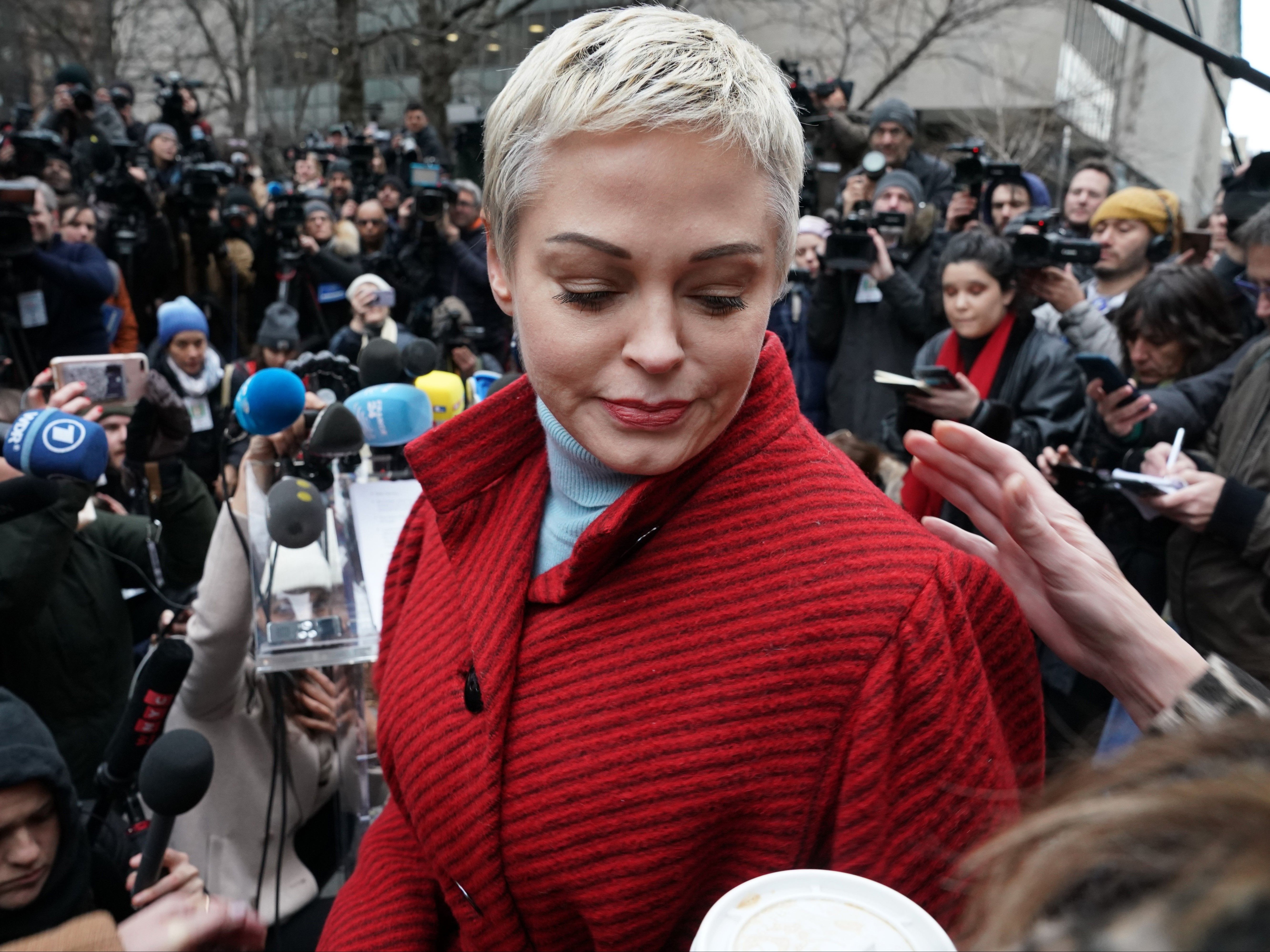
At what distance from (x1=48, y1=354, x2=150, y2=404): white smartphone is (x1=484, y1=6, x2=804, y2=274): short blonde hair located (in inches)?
96.8

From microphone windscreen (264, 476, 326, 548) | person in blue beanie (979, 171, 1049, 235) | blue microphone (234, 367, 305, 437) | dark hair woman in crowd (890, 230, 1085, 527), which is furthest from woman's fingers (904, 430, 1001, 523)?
person in blue beanie (979, 171, 1049, 235)

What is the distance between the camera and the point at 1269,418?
8.27 feet

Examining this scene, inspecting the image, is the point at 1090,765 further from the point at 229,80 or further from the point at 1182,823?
the point at 229,80

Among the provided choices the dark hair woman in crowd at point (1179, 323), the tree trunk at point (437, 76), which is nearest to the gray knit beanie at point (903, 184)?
the dark hair woman in crowd at point (1179, 323)

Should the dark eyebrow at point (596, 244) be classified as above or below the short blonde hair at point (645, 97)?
below

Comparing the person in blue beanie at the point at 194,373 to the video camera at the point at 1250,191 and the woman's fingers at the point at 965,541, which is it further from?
the video camera at the point at 1250,191

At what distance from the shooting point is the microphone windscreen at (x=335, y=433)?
2.10 meters

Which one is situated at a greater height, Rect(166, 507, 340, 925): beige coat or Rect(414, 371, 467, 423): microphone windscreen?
Rect(414, 371, 467, 423): microphone windscreen

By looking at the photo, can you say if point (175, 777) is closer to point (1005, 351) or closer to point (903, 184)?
point (1005, 351)

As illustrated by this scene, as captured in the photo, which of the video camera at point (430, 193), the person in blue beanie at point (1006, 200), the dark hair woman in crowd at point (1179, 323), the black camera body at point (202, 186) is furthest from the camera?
the black camera body at point (202, 186)

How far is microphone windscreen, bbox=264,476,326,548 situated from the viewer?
1911mm

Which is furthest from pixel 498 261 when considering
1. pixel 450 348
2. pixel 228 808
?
pixel 450 348

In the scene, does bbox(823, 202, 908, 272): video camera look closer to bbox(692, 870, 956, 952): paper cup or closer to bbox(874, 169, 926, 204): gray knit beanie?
bbox(874, 169, 926, 204): gray knit beanie

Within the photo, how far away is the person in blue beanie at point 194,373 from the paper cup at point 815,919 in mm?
4482
